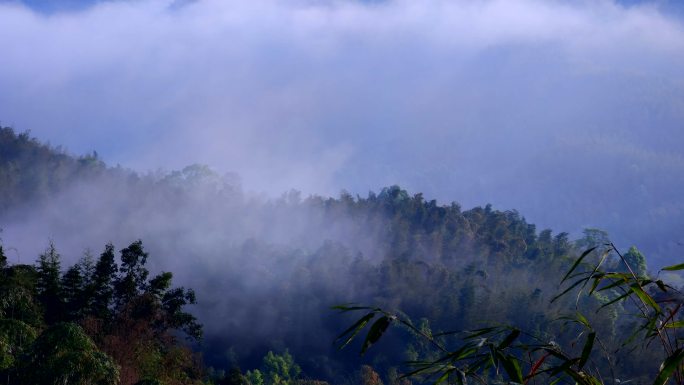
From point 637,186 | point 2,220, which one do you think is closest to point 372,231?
point 2,220

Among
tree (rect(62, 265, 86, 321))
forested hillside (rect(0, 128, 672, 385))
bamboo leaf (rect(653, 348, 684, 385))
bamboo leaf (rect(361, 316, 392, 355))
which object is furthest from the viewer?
forested hillside (rect(0, 128, 672, 385))

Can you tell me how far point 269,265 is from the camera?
65250mm

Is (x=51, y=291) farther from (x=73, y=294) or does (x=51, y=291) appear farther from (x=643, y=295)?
(x=643, y=295)

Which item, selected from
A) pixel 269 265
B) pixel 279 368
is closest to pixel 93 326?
pixel 279 368

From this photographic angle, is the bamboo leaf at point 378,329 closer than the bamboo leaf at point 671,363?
No

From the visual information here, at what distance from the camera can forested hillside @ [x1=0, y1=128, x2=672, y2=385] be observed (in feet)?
86.9

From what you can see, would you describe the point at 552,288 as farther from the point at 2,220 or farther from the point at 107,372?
the point at 107,372

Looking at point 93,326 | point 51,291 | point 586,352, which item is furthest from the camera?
point 51,291

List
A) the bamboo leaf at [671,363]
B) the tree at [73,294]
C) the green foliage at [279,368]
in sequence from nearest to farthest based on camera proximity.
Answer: the bamboo leaf at [671,363], the tree at [73,294], the green foliage at [279,368]

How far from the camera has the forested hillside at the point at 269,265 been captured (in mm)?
26484

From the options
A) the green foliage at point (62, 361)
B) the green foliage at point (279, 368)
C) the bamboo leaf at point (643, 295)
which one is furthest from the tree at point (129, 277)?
the bamboo leaf at point (643, 295)

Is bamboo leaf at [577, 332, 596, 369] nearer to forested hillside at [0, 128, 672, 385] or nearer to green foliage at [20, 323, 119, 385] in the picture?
green foliage at [20, 323, 119, 385]

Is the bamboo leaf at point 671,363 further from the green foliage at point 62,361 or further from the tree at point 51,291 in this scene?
the tree at point 51,291

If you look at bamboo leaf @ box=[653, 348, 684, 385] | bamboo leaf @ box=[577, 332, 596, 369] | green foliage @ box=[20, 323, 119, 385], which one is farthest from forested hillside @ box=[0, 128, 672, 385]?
bamboo leaf @ box=[653, 348, 684, 385]
